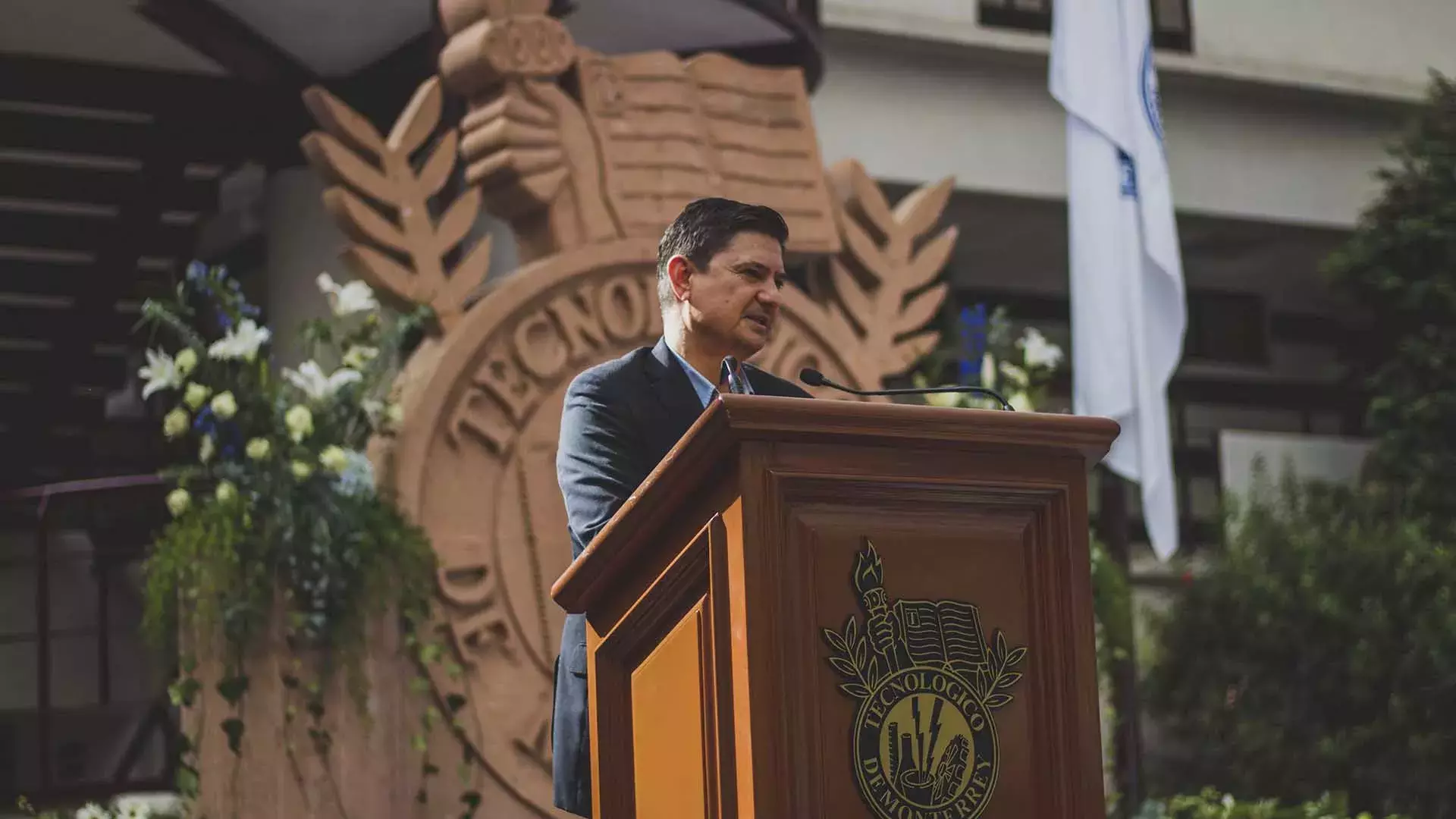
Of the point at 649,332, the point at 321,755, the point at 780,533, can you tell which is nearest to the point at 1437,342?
the point at 649,332

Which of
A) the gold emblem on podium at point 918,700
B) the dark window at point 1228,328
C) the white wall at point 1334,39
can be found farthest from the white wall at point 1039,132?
the gold emblem on podium at point 918,700

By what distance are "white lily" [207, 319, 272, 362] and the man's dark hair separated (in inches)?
100.0

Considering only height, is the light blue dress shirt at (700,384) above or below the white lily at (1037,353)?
below

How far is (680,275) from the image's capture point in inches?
125

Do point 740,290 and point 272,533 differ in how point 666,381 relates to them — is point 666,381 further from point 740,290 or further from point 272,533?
point 272,533

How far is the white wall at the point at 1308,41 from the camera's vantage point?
10.0m

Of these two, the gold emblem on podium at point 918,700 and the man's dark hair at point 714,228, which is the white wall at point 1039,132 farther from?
the gold emblem on podium at point 918,700

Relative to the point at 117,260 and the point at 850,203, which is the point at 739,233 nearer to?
the point at 850,203

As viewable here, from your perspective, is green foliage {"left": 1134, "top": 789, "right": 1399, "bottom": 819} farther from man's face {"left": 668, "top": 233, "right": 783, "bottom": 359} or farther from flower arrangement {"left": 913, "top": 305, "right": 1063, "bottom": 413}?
man's face {"left": 668, "top": 233, "right": 783, "bottom": 359}

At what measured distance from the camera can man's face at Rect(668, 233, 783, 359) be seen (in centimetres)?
313

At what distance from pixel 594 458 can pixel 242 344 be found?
272 centimetres

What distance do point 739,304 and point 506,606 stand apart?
2.90 meters

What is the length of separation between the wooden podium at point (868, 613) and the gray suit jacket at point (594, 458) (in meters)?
0.31

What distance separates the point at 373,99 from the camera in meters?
7.79
